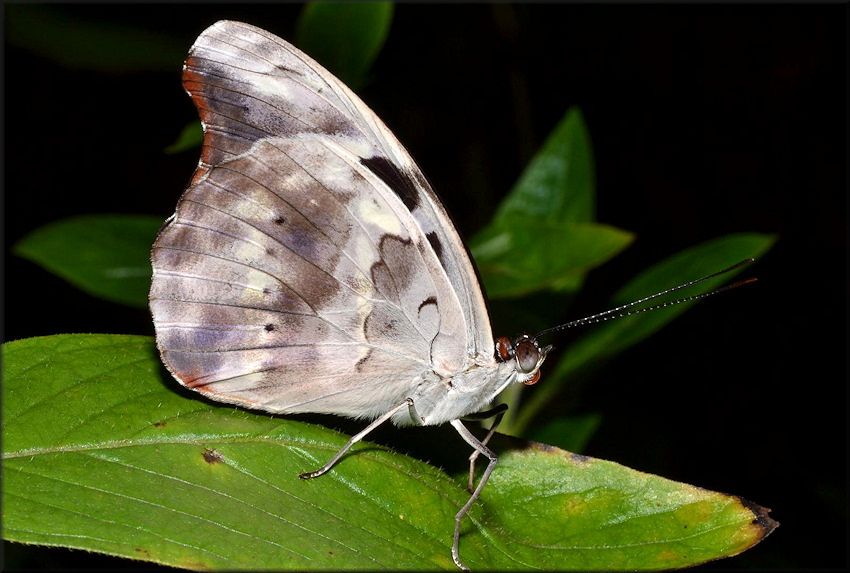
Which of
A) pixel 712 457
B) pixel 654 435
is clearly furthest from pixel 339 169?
pixel 712 457

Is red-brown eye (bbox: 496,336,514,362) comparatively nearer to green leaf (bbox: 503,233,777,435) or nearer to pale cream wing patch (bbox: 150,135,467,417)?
pale cream wing patch (bbox: 150,135,467,417)

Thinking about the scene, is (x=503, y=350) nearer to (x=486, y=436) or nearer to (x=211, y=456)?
(x=486, y=436)

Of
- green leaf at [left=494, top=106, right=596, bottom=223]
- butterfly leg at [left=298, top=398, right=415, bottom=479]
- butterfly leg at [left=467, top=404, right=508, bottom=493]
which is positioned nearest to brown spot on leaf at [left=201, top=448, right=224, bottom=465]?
butterfly leg at [left=298, top=398, right=415, bottom=479]

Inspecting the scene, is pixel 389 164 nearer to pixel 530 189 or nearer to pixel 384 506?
pixel 384 506

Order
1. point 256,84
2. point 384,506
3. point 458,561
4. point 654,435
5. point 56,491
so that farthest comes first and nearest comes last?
point 654,435 → point 256,84 → point 384,506 → point 458,561 → point 56,491

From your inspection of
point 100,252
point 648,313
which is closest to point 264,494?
point 648,313
